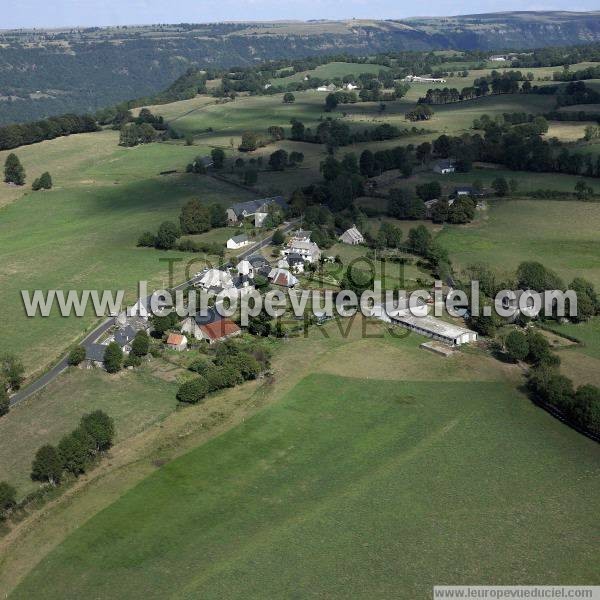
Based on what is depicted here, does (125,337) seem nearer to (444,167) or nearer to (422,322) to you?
(422,322)

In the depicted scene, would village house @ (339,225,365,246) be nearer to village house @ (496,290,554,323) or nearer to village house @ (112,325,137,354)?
village house @ (496,290,554,323)

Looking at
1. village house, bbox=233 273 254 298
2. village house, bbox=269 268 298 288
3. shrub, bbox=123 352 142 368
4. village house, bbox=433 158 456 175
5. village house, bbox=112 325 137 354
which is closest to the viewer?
shrub, bbox=123 352 142 368

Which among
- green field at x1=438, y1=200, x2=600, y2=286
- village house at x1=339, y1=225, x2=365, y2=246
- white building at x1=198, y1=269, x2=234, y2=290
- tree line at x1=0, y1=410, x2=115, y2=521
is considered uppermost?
tree line at x1=0, y1=410, x2=115, y2=521

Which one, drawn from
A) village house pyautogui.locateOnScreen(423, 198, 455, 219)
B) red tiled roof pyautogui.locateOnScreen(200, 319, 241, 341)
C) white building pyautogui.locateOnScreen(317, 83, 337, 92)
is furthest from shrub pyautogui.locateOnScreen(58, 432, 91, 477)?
white building pyautogui.locateOnScreen(317, 83, 337, 92)

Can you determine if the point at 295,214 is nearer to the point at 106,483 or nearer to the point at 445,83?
the point at 106,483

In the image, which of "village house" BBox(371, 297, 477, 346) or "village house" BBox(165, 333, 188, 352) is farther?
"village house" BBox(371, 297, 477, 346)

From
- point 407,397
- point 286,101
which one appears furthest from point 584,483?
point 286,101

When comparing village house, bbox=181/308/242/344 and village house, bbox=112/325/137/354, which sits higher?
village house, bbox=112/325/137/354

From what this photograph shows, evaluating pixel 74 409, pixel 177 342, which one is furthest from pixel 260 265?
pixel 74 409

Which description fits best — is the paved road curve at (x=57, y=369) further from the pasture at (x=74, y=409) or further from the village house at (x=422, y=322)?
the village house at (x=422, y=322)
